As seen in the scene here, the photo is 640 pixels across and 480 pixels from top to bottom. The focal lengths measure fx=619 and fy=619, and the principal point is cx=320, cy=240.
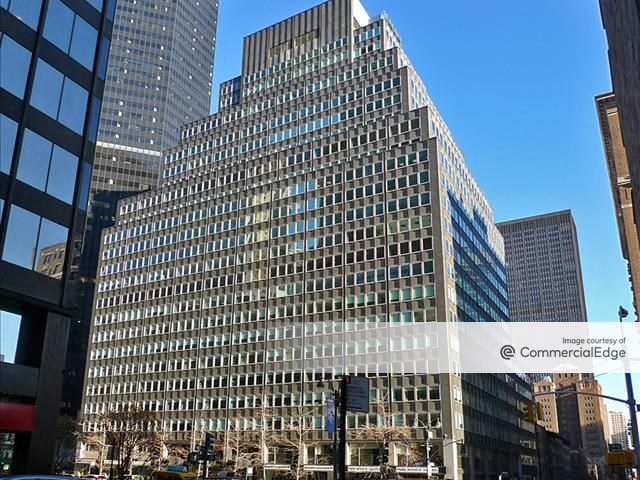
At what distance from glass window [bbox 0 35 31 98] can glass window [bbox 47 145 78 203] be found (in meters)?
3.55

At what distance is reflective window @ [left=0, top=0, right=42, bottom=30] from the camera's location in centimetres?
3094

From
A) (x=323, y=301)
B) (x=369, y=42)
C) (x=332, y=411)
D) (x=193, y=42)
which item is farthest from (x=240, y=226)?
(x=193, y=42)

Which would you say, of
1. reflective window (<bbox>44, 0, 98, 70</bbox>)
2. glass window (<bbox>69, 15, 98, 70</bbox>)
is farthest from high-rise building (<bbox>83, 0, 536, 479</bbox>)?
reflective window (<bbox>44, 0, 98, 70</bbox>)

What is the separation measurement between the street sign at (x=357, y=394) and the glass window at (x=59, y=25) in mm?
24205

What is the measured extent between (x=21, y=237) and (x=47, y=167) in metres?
4.35

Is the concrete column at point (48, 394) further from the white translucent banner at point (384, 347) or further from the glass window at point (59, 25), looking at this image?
the white translucent banner at point (384, 347)

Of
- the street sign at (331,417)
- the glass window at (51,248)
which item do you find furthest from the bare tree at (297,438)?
the glass window at (51,248)

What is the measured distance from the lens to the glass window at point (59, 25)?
33.4 metres

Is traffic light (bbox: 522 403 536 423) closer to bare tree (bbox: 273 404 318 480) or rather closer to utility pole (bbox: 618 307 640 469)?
utility pole (bbox: 618 307 640 469)

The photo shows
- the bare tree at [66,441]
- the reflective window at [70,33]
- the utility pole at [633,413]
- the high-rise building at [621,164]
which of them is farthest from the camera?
the high-rise building at [621,164]

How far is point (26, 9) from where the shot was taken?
31.9 m

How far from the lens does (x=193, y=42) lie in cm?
19650

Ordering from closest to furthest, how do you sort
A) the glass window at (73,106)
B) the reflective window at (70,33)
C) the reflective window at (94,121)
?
the reflective window at (70,33), the glass window at (73,106), the reflective window at (94,121)

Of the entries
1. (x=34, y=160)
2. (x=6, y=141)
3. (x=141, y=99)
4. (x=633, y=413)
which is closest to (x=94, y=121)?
(x=34, y=160)
